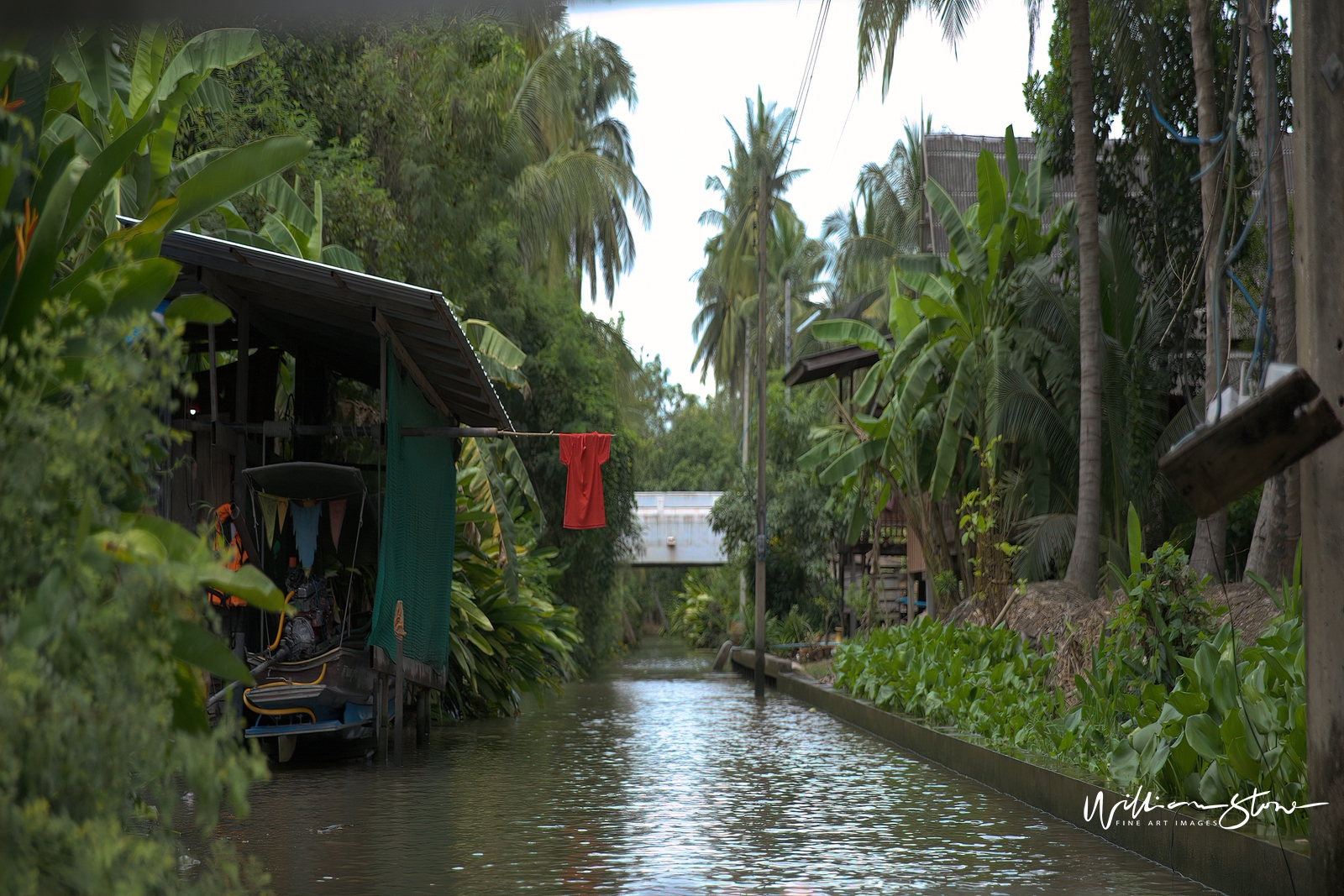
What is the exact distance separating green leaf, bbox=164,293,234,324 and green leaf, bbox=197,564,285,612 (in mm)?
852

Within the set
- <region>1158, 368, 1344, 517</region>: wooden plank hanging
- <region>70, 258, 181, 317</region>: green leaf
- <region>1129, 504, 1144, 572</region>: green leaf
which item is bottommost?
<region>1129, 504, 1144, 572</region>: green leaf

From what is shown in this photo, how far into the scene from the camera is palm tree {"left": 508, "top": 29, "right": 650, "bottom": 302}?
2867 centimetres

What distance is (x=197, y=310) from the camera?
13.7ft

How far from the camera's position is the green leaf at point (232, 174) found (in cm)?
549

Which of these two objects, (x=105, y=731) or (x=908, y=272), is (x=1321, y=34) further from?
(x=908, y=272)

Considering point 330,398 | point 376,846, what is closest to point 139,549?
point 376,846

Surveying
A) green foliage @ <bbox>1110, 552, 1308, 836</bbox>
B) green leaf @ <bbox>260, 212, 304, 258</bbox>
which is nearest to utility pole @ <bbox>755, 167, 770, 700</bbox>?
green leaf @ <bbox>260, 212, 304, 258</bbox>

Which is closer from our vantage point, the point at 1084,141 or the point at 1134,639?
the point at 1134,639

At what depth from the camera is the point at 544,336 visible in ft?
93.4

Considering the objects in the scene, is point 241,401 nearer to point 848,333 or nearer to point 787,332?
point 848,333

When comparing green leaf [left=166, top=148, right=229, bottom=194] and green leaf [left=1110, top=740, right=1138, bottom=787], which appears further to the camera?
green leaf [left=166, top=148, right=229, bottom=194]

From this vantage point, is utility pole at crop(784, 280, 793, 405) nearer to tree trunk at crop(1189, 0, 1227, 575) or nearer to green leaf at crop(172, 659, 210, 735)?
tree trunk at crop(1189, 0, 1227, 575)

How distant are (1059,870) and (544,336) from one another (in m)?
22.4

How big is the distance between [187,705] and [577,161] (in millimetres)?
26032
